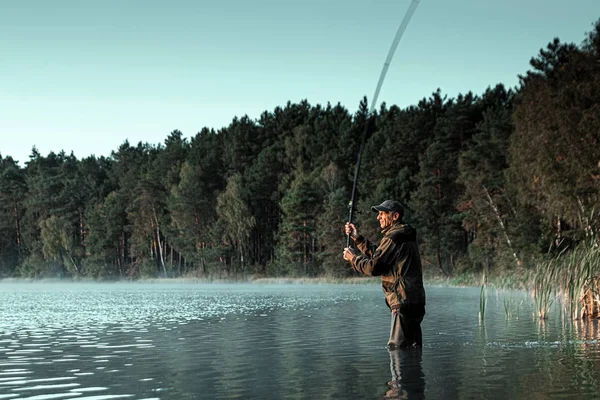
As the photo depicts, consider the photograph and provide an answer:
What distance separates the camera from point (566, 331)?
15828 mm

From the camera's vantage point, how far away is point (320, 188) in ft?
273

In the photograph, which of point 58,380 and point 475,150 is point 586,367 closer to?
point 58,380

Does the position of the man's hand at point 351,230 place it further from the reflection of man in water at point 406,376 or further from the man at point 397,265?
the reflection of man in water at point 406,376

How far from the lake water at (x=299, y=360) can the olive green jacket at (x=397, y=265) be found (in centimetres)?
85

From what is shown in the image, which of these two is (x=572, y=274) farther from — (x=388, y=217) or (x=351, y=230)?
(x=351, y=230)

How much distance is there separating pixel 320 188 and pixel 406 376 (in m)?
73.2

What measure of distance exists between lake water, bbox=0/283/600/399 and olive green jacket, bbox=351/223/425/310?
33.6 inches

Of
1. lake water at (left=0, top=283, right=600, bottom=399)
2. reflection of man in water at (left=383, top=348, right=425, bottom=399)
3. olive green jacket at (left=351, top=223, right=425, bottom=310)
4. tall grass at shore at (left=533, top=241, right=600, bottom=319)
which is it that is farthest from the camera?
tall grass at shore at (left=533, top=241, right=600, bottom=319)

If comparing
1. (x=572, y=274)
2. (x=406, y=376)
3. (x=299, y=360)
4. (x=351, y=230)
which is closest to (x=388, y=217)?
(x=351, y=230)

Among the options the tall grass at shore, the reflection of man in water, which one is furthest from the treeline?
the reflection of man in water

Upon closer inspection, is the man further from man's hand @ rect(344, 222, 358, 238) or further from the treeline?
the treeline

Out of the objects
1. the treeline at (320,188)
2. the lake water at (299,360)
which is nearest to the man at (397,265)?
the lake water at (299,360)

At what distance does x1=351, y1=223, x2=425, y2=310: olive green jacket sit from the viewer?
11109 mm

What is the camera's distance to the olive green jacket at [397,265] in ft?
36.4
